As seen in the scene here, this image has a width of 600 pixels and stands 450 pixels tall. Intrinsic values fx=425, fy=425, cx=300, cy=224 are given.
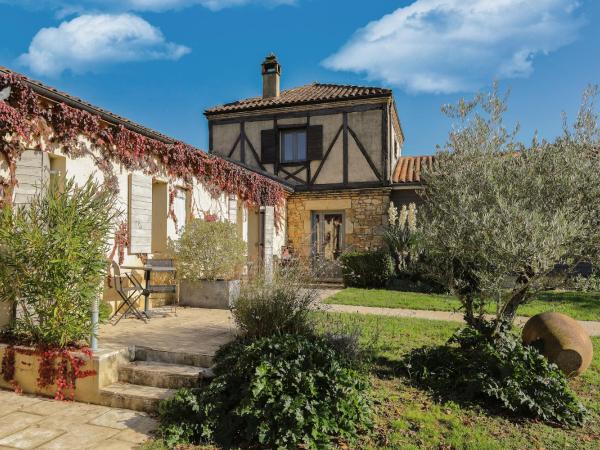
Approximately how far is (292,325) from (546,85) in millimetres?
4467

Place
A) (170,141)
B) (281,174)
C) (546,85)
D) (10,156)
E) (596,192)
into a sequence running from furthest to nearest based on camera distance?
(281,174), (170,141), (546,85), (10,156), (596,192)

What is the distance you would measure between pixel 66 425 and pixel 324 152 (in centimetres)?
1056

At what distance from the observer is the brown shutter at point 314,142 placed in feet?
41.4

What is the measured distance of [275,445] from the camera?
274 cm

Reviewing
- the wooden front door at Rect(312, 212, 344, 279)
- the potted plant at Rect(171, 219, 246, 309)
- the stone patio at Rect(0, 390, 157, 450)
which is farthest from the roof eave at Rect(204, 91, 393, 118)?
the stone patio at Rect(0, 390, 157, 450)

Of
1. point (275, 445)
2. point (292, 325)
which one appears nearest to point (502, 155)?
point (292, 325)

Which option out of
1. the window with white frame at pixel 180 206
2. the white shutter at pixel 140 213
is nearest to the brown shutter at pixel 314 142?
the window with white frame at pixel 180 206

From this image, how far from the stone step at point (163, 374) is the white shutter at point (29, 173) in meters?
2.30

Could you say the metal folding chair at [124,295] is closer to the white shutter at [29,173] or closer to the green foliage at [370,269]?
the white shutter at [29,173]

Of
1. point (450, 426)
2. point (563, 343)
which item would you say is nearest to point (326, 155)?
point (563, 343)

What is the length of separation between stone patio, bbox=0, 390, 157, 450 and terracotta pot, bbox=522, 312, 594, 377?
3.55 m

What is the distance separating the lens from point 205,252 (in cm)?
684

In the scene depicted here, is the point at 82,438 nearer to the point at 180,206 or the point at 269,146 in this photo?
the point at 180,206

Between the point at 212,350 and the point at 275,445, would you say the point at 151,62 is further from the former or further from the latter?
the point at 275,445
